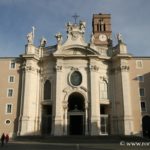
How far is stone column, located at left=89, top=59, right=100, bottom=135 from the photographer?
1510 inches

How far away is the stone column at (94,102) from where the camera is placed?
38.3m

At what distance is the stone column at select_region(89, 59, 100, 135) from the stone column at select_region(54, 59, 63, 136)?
4426 millimetres

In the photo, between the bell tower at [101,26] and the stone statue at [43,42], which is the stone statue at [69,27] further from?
the bell tower at [101,26]

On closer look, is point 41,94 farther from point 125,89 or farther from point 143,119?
point 143,119

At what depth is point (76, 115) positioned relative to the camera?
132ft

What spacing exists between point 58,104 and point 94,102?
5.25 meters

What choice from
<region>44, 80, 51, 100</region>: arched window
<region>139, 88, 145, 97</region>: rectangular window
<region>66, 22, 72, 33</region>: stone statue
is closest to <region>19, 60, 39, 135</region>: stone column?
<region>44, 80, 51, 100</region>: arched window

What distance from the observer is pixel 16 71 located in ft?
140

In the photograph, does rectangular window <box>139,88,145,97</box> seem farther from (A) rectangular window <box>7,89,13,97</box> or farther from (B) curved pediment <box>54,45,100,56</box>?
(A) rectangular window <box>7,89,13,97</box>

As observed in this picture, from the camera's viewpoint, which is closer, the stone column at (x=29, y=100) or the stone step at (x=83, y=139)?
the stone step at (x=83, y=139)

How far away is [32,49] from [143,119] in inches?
795

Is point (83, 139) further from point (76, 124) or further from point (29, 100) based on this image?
point (29, 100)

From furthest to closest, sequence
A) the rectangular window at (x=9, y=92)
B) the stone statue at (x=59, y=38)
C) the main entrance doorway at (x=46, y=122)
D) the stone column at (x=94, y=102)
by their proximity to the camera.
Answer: the stone statue at (x=59, y=38), the rectangular window at (x=9, y=92), the main entrance doorway at (x=46, y=122), the stone column at (x=94, y=102)

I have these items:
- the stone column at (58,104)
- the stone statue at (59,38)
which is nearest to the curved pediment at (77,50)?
the stone statue at (59,38)
